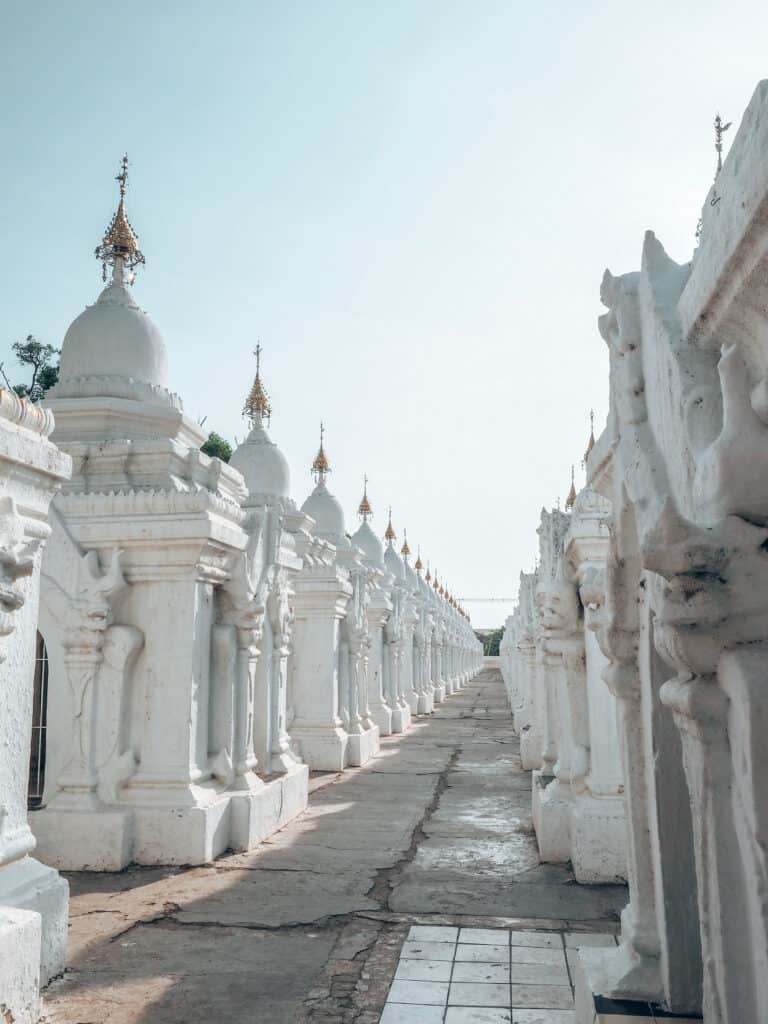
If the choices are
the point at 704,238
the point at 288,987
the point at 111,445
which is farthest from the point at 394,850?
the point at 704,238

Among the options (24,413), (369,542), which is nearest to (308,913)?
(24,413)

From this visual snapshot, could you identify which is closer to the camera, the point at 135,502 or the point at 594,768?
the point at 594,768

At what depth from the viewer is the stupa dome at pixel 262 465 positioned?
1133cm

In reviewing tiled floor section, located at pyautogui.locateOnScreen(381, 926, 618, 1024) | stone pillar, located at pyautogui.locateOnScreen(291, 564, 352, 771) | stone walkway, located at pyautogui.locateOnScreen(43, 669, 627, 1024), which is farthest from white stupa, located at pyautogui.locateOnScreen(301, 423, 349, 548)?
tiled floor section, located at pyautogui.locateOnScreen(381, 926, 618, 1024)

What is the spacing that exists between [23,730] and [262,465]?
7359 mm

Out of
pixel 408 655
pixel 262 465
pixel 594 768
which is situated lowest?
pixel 594 768

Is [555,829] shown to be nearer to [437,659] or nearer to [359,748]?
[359,748]

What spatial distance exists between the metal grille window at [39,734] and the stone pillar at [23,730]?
8.44 ft

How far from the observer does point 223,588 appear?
24.0 ft

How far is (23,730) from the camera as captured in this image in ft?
13.7

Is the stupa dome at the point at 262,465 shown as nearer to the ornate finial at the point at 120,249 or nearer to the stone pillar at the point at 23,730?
the ornate finial at the point at 120,249

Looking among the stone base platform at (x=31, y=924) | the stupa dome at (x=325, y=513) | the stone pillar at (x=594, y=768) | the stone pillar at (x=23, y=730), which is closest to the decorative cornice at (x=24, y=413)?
the stone pillar at (x=23, y=730)

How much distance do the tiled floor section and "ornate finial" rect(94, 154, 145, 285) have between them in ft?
19.7

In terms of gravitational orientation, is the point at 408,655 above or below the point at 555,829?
above
